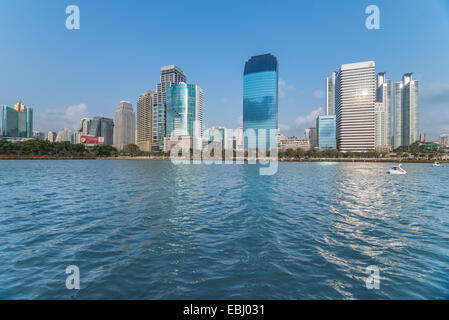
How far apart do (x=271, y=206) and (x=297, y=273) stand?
10.8 m

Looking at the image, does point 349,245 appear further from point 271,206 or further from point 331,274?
point 271,206

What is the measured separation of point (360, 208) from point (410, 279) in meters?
11.5

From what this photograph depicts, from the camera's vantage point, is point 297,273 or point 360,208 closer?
point 297,273

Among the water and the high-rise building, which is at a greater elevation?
the high-rise building

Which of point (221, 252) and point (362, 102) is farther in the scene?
point (362, 102)

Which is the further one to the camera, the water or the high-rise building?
the high-rise building

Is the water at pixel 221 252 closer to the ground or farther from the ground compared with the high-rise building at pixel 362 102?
closer to the ground

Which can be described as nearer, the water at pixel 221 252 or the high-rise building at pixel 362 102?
the water at pixel 221 252

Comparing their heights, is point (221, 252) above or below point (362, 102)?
below
